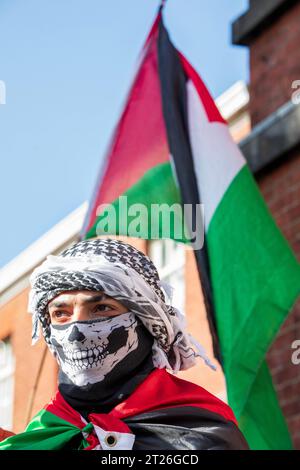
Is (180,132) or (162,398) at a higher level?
(162,398)

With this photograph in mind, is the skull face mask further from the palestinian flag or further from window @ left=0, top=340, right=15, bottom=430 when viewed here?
window @ left=0, top=340, right=15, bottom=430

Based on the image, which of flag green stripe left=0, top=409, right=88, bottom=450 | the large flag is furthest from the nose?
the large flag

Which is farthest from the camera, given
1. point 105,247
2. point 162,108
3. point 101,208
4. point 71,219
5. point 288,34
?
point 71,219

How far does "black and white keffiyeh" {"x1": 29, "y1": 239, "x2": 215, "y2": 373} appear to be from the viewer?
4559 mm

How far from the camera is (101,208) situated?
8922 millimetres

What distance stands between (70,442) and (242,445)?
0.50 meters

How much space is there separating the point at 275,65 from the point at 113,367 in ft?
23.4

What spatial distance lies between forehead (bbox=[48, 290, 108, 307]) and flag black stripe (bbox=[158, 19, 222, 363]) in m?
3.80

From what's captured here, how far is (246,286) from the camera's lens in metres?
8.52

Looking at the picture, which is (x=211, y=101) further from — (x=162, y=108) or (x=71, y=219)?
(x=71, y=219)

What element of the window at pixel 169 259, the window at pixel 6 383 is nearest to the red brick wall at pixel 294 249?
the window at pixel 6 383

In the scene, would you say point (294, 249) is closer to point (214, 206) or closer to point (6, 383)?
point (214, 206)

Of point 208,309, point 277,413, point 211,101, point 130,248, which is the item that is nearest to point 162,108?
point 211,101

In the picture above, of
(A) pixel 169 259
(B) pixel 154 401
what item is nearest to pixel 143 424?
(B) pixel 154 401
